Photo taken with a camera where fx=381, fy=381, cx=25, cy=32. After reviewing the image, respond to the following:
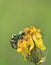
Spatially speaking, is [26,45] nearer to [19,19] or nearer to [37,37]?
[37,37]

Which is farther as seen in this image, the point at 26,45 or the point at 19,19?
the point at 19,19

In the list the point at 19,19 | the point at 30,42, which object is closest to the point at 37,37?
the point at 30,42

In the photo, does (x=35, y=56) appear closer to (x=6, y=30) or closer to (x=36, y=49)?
(x=36, y=49)

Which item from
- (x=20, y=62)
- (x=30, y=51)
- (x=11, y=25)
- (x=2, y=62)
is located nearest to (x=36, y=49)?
(x=30, y=51)

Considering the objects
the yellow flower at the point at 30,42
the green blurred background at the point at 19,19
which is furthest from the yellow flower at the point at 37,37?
the green blurred background at the point at 19,19

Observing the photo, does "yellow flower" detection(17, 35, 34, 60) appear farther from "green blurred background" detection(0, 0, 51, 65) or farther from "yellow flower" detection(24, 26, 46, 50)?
"green blurred background" detection(0, 0, 51, 65)

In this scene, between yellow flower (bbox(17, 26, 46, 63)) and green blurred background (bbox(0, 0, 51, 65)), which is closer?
yellow flower (bbox(17, 26, 46, 63))

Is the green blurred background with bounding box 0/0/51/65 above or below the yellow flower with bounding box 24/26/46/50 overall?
above

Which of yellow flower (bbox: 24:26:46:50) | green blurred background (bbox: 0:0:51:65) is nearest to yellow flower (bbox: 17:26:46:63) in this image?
yellow flower (bbox: 24:26:46:50)
